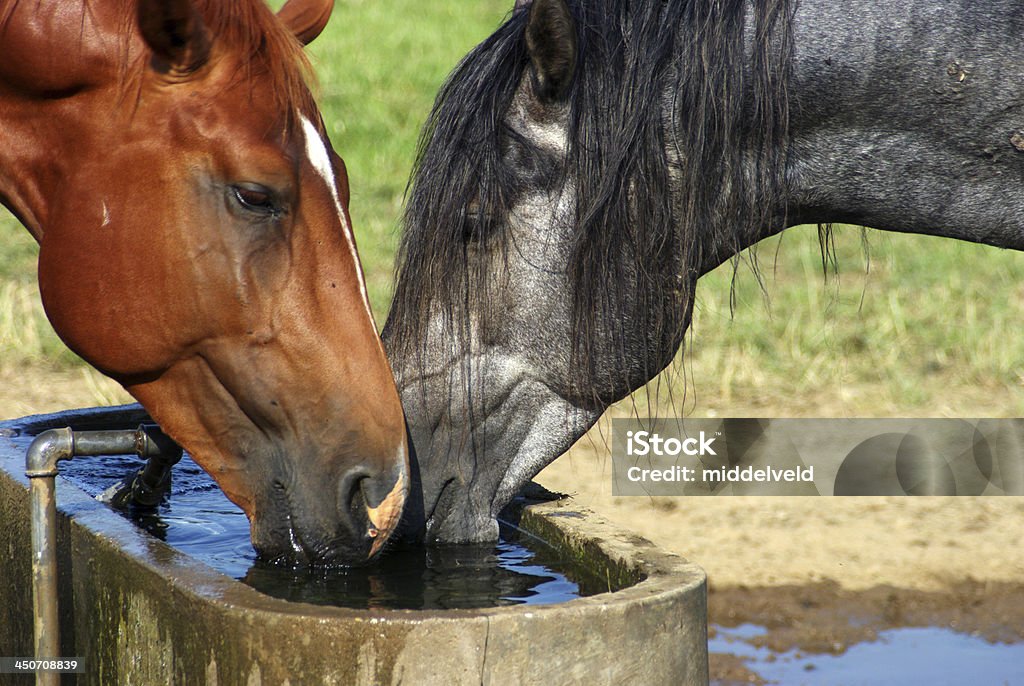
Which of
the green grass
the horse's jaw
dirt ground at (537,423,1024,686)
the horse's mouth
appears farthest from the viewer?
the green grass

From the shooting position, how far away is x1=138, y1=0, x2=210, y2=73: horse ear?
77.7 inches

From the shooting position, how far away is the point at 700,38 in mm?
2463

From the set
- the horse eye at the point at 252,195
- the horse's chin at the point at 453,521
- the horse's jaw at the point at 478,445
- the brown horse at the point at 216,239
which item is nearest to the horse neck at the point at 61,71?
the brown horse at the point at 216,239

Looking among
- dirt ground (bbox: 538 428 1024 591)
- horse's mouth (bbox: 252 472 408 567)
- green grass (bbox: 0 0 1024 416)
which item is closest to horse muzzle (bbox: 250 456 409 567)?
horse's mouth (bbox: 252 472 408 567)

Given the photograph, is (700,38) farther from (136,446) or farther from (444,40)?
(444,40)

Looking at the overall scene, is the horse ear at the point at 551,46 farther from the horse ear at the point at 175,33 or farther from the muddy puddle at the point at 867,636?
the muddy puddle at the point at 867,636

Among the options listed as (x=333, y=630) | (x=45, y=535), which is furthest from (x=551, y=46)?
(x=45, y=535)

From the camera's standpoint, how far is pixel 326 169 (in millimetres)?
2137

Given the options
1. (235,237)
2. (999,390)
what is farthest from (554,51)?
(999,390)

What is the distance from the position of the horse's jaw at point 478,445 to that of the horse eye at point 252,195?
76 centimetres

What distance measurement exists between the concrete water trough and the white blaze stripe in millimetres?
556

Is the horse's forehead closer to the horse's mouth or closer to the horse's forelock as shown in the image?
the horse's forelock

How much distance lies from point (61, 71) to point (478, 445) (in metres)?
1.22

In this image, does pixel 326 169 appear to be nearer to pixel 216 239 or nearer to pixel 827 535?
pixel 216 239
